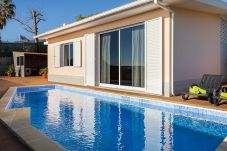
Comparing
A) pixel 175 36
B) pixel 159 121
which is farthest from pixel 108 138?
pixel 175 36

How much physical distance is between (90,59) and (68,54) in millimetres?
3043

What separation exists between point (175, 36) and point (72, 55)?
8062 mm

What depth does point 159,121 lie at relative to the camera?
670cm

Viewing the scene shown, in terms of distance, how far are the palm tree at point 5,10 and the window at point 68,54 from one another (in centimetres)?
1318

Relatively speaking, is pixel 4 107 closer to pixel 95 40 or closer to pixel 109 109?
pixel 109 109

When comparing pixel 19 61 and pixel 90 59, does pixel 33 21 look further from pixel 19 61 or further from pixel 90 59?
pixel 90 59

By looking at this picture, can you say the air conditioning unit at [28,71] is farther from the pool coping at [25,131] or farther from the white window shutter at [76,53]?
the pool coping at [25,131]

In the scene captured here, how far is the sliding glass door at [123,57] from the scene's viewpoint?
1051 cm

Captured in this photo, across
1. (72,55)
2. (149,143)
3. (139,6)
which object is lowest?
(149,143)

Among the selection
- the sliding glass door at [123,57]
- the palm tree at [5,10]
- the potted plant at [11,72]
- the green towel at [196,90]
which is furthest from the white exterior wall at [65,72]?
the palm tree at [5,10]

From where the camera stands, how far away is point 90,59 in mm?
13719

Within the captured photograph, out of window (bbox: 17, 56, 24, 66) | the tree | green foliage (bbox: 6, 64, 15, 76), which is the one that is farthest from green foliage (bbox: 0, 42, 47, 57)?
the tree

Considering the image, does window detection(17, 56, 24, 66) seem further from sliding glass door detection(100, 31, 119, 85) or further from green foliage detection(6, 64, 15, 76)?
sliding glass door detection(100, 31, 119, 85)

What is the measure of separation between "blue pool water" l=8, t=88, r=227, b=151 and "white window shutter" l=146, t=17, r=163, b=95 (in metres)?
1.28
